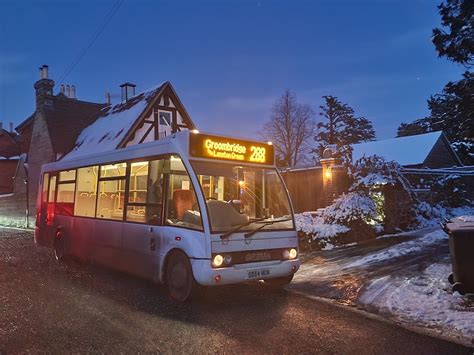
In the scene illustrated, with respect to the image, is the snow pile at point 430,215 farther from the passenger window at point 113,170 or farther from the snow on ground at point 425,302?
the passenger window at point 113,170

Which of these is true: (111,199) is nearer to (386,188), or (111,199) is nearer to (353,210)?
(353,210)

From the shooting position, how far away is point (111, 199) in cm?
890

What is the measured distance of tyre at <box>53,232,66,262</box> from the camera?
10.8m

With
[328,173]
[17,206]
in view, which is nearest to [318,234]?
[328,173]

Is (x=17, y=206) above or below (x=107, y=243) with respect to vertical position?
above

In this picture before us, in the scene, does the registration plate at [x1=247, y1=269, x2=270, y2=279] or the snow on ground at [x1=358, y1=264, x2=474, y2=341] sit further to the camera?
the registration plate at [x1=247, y1=269, x2=270, y2=279]

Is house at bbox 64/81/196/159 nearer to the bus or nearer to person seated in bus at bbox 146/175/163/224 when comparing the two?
the bus

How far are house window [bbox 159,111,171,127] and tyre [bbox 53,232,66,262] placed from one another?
42.5 ft

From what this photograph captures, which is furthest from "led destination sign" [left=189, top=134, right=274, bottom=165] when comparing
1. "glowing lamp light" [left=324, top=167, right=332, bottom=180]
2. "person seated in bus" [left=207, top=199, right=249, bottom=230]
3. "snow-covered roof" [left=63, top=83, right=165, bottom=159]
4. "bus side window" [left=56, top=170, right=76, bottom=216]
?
"snow-covered roof" [left=63, top=83, right=165, bottom=159]

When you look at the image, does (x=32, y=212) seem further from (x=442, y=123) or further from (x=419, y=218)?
(x=442, y=123)

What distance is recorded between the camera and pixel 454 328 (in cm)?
547

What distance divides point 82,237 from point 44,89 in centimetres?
2036

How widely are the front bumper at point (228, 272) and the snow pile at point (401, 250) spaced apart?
11.0ft

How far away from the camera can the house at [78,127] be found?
2262cm
